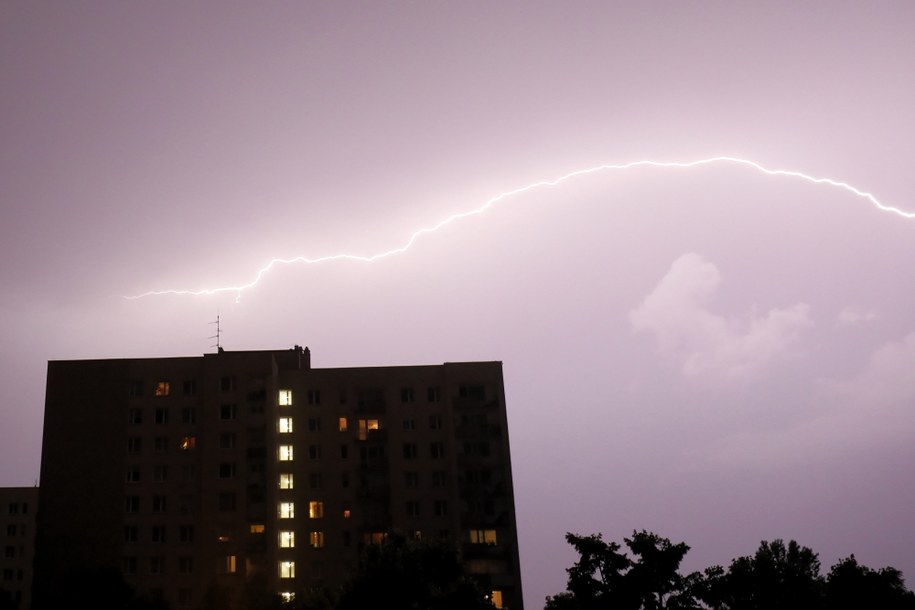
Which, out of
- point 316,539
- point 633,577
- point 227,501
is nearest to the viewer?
point 633,577

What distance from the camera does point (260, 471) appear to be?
10219cm

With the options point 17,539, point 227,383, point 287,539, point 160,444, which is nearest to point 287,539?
point 287,539

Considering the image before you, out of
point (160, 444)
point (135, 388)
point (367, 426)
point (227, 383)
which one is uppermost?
point (135, 388)

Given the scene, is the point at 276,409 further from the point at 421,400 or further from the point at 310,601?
the point at 310,601

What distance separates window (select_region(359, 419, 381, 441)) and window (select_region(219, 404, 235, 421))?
1503 cm

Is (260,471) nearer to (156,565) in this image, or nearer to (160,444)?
(160,444)

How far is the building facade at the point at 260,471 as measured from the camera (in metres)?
99.2

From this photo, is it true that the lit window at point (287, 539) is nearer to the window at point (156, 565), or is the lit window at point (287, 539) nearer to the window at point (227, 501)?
the window at point (227, 501)

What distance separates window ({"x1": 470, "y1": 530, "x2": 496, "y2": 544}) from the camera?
104 metres

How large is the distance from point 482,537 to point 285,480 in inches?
943

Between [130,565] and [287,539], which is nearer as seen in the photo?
[130,565]

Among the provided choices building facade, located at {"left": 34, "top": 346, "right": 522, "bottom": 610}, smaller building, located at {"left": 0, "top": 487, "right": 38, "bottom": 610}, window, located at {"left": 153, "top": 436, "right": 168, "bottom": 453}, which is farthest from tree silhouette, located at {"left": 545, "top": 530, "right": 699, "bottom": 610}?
smaller building, located at {"left": 0, "top": 487, "right": 38, "bottom": 610}

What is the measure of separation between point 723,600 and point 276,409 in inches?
2529

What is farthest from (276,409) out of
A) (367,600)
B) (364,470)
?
(367,600)
